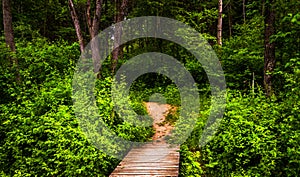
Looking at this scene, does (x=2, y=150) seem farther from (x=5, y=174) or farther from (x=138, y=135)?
(x=138, y=135)

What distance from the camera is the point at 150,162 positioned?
733cm

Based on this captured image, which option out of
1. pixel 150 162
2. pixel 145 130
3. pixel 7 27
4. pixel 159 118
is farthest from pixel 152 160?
pixel 7 27

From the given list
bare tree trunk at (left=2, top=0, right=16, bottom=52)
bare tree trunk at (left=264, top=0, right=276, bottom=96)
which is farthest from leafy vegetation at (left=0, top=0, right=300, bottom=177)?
bare tree trunk at (left=2, top=0, right=16, bottom=52)

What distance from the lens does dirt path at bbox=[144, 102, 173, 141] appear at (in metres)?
10.6

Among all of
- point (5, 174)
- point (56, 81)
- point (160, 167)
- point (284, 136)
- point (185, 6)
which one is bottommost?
point (5, 174)

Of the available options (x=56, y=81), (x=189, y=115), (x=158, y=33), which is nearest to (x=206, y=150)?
(x=189, y=115)

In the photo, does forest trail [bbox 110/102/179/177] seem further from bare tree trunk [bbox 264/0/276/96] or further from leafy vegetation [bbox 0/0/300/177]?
bare tree trunk [bbox 264/0/276/96]

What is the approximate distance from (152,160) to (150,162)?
0.58 ft

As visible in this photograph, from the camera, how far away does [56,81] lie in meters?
11.2

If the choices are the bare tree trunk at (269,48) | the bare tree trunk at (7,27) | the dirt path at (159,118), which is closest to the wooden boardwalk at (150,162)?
the dirt path at (159,118)

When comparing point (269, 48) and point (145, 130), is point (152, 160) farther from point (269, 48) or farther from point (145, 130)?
point (269, 48)

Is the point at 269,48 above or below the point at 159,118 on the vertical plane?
above

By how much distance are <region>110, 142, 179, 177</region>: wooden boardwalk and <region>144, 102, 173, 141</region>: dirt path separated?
1.42 meters

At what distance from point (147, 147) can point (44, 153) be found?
9.62 feet
